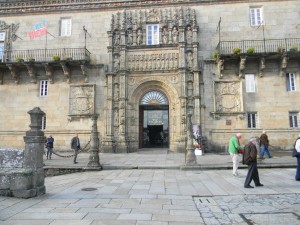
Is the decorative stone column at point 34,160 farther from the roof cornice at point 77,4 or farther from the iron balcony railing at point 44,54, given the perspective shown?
the roof cornice at point 77,4

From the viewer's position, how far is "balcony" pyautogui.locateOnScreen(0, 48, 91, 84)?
19.3 meters

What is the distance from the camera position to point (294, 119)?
18.1m

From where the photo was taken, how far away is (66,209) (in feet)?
17.9

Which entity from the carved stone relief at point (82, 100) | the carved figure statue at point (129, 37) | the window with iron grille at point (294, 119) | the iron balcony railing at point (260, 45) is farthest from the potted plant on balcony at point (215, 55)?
the carved stone relief at point (82, 100)

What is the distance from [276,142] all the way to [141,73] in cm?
1127

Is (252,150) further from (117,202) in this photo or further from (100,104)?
(100,104)

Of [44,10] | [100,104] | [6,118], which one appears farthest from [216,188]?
[44,10]

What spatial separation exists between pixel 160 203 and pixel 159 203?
Answer: 0.02 meters

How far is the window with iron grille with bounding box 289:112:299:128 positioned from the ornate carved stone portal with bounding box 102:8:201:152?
6.78 m

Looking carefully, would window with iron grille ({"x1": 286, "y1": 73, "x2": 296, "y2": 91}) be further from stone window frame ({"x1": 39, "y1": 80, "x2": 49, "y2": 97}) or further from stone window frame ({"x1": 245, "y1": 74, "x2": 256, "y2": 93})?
stone window frame ({"x1": 39, "y1": 80, "x2": 49, "y2": 97})

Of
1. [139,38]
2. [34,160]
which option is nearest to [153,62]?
[139,38]

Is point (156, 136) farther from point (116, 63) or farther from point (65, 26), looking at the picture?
point (65, 26)

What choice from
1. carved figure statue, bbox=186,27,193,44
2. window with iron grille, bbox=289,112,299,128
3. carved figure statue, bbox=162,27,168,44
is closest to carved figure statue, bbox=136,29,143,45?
carved figure statue, bbox=162,27,168,44

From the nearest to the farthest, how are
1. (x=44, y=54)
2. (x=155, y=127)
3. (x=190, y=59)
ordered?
(x=190, y=59), (x=44, y=54), (x=155, y=127)
